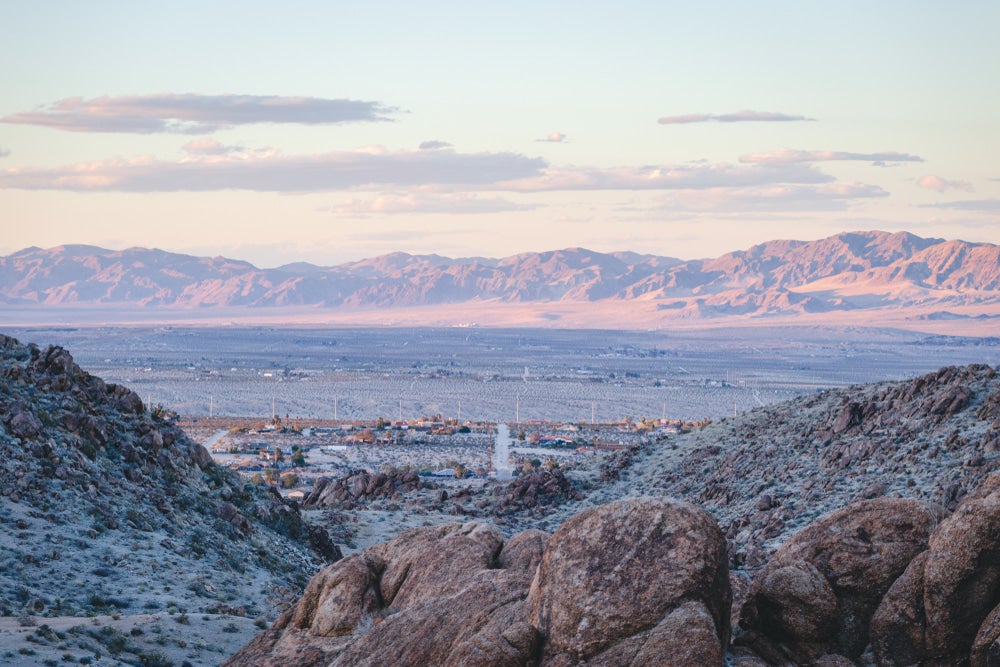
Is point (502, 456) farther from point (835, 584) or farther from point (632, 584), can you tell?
point (632, 584)

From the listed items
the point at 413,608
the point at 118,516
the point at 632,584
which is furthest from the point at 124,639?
the point at 632,584

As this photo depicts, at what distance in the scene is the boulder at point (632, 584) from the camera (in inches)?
695

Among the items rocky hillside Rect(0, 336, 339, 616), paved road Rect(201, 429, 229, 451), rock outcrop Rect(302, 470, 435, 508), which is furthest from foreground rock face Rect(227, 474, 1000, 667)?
paved road Rect(201, 429, 229, 451)

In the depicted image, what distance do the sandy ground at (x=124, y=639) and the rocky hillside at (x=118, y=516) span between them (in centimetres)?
175

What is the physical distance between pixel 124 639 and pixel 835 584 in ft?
45.5

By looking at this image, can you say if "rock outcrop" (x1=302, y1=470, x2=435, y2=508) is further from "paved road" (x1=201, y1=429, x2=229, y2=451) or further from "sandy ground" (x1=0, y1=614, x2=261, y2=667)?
"paved road" (x1=201, y1=429, x2=229, y2=451)

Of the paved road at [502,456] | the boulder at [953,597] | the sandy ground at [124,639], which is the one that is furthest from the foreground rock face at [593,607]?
the paved road at [502,456]

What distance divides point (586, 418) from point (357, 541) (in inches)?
3381

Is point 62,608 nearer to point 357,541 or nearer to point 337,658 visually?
point 337,658

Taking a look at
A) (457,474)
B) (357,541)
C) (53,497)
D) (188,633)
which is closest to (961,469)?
(357,541)

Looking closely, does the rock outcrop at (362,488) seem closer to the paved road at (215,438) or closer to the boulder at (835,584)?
the boulder at (835,584)

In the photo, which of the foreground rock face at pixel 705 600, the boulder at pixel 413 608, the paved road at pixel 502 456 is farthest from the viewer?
the paved road at pixel 502 456

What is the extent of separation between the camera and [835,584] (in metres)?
19.8

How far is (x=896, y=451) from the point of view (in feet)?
142
